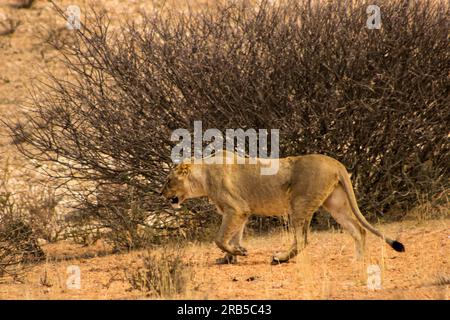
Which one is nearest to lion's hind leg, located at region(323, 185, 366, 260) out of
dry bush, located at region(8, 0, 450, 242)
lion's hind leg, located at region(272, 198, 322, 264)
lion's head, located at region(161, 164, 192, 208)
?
lion's hind leg, located at region(272, 198, 322, 264)

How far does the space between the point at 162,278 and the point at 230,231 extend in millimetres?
1458

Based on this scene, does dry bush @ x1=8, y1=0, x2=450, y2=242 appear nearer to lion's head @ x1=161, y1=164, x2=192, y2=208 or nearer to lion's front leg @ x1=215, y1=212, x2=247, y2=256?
lion's head @ x1=161, y1=164, x2=192, y2=208

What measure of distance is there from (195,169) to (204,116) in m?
1.91

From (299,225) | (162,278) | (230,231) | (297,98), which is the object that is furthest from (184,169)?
(297,98)

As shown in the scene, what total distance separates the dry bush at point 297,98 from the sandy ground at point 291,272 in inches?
37.6

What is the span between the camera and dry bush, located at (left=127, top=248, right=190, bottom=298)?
8164 millimetres

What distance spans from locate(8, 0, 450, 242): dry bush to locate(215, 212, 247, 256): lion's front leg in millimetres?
2108

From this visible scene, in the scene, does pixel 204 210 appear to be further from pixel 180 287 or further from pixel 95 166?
pixel 180 287

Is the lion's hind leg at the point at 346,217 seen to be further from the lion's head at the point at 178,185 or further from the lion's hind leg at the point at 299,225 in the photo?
the lion's head at the point at 178,185

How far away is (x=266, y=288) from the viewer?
8305 millimetres

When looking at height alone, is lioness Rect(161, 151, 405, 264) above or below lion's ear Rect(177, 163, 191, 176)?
below

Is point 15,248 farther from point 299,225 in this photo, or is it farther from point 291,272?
point 291,272

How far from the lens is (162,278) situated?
328 inches

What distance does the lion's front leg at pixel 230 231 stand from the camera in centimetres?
961
